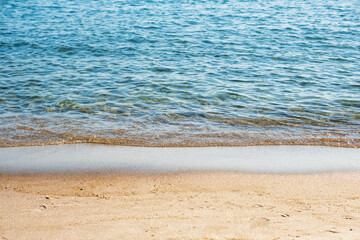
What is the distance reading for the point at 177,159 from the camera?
5.90 meters

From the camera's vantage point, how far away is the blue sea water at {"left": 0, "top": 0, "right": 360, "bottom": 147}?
7.05m

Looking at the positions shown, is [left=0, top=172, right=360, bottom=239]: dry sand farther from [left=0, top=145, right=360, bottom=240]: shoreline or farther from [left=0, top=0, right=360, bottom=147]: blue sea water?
[left=0, top=0, right=360, bottom=147]: blue sea water

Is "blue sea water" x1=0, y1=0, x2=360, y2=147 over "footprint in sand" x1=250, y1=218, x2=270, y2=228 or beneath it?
beneath

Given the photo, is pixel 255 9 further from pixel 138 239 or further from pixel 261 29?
pixel 138 239

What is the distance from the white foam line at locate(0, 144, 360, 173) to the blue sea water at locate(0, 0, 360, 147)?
11.7 inches

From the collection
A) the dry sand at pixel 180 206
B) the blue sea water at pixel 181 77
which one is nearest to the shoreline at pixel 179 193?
the dry sand at pixel 180 206

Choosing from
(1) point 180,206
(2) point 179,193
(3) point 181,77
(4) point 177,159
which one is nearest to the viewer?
(1) point 180,206

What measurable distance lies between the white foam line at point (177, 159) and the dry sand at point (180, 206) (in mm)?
240

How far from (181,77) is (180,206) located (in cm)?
607

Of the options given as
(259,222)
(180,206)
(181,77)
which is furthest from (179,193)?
(181,77)

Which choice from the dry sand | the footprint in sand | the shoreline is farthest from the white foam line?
the footprint in sand

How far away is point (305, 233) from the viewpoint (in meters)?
3.77

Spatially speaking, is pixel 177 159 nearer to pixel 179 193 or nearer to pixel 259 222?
pixel 179 193

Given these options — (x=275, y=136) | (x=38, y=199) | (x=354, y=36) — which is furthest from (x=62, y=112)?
(x=354, y=36)
